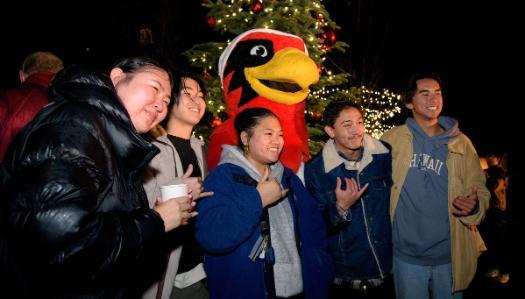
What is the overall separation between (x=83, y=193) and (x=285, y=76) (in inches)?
94.9

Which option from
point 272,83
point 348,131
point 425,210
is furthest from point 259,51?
point 425,210

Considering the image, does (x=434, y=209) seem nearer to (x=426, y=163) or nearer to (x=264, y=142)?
(x=426, y=163)

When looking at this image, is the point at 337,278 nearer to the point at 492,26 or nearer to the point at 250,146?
the point at 250,146

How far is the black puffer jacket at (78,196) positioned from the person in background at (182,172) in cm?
62

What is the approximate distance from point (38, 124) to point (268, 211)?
65.6 inches

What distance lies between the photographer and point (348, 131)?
128 inches

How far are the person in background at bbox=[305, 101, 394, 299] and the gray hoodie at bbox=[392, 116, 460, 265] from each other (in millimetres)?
298

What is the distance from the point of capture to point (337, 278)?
3125 millimetres

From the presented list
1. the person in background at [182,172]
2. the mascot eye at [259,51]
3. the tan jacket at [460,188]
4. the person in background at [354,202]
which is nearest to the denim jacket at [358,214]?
the person in background at [354,202]

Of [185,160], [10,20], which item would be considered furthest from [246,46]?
[10,20]

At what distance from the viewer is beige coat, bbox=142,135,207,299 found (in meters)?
2.62

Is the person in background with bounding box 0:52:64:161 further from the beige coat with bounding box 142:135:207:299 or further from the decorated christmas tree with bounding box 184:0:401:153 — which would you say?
the decorated christmas tree with bounding box 184:0:401:153

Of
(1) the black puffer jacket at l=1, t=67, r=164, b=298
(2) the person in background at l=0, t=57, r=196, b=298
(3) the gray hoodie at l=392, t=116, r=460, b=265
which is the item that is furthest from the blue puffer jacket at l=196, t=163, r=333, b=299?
(3) the gray hoodie at l=392, t=116, r=460, b=265

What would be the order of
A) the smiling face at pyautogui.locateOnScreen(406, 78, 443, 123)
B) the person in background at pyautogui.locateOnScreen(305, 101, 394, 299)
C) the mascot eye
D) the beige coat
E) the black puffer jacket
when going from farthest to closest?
the mascot eye < the smiling face at pyautogui.locateOnScreen(406, 78, 443, 123) < the person in background at pyautogui.locateOnScreen(305, 101, 394, 299) < the beige coat < the black puffer jacket
